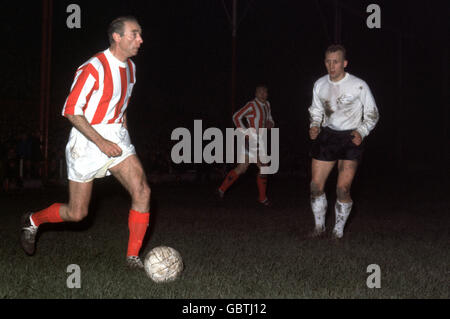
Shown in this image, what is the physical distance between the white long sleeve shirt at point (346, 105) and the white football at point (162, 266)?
9.24 feet

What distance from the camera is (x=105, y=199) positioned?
437 inches

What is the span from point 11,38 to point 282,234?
66.7 ft

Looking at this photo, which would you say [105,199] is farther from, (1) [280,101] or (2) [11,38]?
(1) [280,101]

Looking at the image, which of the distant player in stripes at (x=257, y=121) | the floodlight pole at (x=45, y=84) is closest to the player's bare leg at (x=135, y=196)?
the distant player in stripes at (x=257, y=121)

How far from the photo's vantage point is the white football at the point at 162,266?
4535 mm

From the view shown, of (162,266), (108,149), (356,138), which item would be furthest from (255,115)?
(162,266)

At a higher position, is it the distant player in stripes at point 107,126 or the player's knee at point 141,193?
the distant player in stripes at point 107,126

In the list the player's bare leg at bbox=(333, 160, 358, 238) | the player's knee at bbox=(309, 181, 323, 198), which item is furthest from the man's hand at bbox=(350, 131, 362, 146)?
the player's knee at bbox=(309, 181, 323, 198)

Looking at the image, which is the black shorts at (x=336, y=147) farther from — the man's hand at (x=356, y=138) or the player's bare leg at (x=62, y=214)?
the player's bare leg at (x=62, y=214)

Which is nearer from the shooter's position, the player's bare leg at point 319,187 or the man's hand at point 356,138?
the man's hand at point 356,138

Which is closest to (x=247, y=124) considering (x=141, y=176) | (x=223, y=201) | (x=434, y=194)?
(x=223, y=201)

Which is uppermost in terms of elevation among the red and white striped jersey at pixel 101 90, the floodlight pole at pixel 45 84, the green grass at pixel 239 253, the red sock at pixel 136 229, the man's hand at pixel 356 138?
the floodlight pole at pixel 45 84

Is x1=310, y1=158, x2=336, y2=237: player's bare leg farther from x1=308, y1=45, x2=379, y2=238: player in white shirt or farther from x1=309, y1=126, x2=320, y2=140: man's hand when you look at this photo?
x1=309, y1=126, x2=320, y2=140: man's hand

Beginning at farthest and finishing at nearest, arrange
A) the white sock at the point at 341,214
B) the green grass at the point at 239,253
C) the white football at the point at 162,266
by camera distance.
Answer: the white sock at the point at 341,214
the white football at the point at 162,266
the green grass at the point at 239,253
